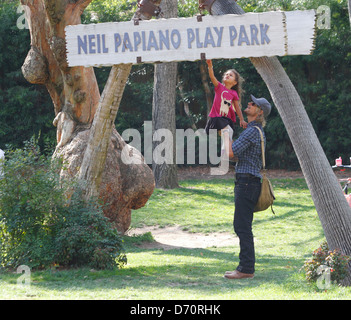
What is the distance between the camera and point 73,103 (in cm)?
1025

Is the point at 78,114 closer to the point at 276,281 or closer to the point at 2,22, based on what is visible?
the point at 276,281

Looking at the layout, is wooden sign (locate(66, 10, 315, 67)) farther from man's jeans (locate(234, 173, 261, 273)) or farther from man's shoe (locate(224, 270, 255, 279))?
man's shoe (locate(224, 270, 255, 279))

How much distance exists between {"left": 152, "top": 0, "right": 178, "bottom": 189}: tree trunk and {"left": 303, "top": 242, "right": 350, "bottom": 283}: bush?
9926 mm

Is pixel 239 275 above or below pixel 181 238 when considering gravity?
above

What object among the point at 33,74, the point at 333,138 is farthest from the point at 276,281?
the point at 333,138

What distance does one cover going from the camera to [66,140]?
1029 centimetres

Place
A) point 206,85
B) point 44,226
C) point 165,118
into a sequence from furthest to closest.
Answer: point 206,85, point 165,118, point 44,226

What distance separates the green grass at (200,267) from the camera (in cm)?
578

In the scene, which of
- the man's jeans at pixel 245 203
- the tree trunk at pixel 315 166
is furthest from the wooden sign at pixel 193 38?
the man's jeans at pixel 245 203

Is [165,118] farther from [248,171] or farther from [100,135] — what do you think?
[248,171]

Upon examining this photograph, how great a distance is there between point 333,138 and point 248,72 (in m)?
3.40

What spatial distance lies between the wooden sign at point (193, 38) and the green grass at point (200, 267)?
7.92 ft

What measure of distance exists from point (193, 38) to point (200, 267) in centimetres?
311

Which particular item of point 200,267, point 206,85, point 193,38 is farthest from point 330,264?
point 206,85
